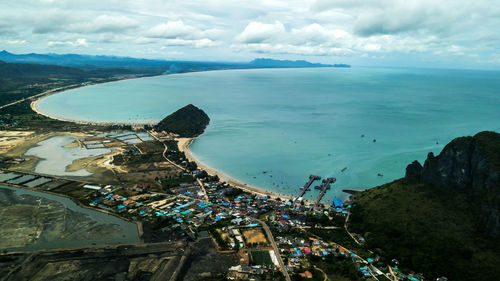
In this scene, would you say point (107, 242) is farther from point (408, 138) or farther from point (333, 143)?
point (408, 138)

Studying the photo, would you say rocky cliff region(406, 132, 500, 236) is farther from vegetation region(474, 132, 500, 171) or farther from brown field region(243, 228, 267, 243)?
brown field region(243, 228, 267, 243)

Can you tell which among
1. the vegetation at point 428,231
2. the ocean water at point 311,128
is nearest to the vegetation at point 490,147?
the vegetation at point 428,231

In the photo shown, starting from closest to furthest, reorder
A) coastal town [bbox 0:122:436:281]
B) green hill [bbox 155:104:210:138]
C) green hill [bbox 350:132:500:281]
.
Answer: green hill [bbox 350:132:500:281] → coastal town [bbox 0:122:436:281] → green hill [bbox 155:104:210:138]

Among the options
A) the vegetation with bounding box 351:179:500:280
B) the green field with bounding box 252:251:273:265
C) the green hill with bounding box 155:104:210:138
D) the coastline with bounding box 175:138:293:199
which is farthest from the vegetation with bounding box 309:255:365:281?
the green hill with bounding box 155:104:210:138

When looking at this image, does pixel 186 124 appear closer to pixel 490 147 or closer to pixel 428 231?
pixel 428 231

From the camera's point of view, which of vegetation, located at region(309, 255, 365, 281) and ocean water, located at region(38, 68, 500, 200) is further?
ocean water, located at region(38, 68, 500, 200)

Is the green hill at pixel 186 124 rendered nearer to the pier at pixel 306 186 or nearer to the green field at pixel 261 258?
the pier at pixel 306 186

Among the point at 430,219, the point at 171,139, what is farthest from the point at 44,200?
the point at 430,219

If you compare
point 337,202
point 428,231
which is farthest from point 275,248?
point 428,231
